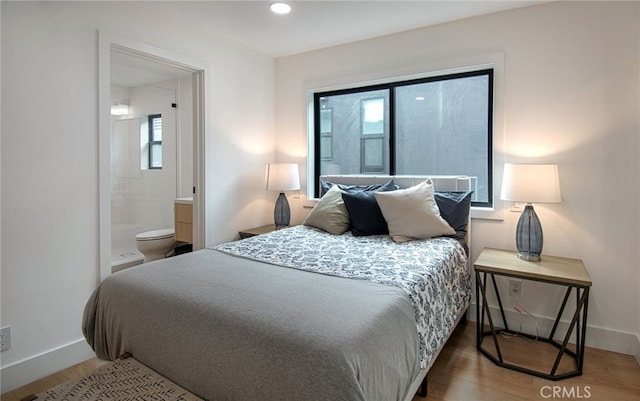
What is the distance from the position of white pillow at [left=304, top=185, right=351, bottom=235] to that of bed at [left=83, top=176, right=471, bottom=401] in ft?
1.90

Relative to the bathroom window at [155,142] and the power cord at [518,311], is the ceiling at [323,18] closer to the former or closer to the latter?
the bathroom window at [155,142]

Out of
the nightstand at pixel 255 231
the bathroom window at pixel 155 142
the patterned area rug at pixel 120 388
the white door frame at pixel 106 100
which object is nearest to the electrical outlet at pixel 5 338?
the white door frame at pixel 106 100

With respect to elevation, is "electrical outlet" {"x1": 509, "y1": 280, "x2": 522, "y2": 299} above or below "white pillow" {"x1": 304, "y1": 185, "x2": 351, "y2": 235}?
below

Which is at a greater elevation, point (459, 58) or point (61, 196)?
point (459, 58)

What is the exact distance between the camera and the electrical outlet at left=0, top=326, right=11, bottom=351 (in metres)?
1.96

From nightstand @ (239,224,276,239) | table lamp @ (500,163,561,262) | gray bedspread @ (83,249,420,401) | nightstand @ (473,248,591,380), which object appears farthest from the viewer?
nightstand @ (239,224,276,239)

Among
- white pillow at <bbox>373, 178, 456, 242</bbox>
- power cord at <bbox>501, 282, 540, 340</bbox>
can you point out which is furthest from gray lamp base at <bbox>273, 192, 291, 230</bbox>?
power cord at <bbox>501, 282, 540, 340</bbox>

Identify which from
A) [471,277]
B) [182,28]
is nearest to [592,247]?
[471,277]

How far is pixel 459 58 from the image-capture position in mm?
2877

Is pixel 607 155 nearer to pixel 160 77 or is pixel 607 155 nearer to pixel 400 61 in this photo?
pixel 400 61

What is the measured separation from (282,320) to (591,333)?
7.80 feet

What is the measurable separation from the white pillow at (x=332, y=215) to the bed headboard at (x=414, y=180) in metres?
0.33

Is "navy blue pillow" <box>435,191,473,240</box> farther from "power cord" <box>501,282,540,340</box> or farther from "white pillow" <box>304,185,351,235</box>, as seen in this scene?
"white pillow" <box>304,185,351,235</box>

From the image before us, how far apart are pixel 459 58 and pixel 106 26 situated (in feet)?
8.46
